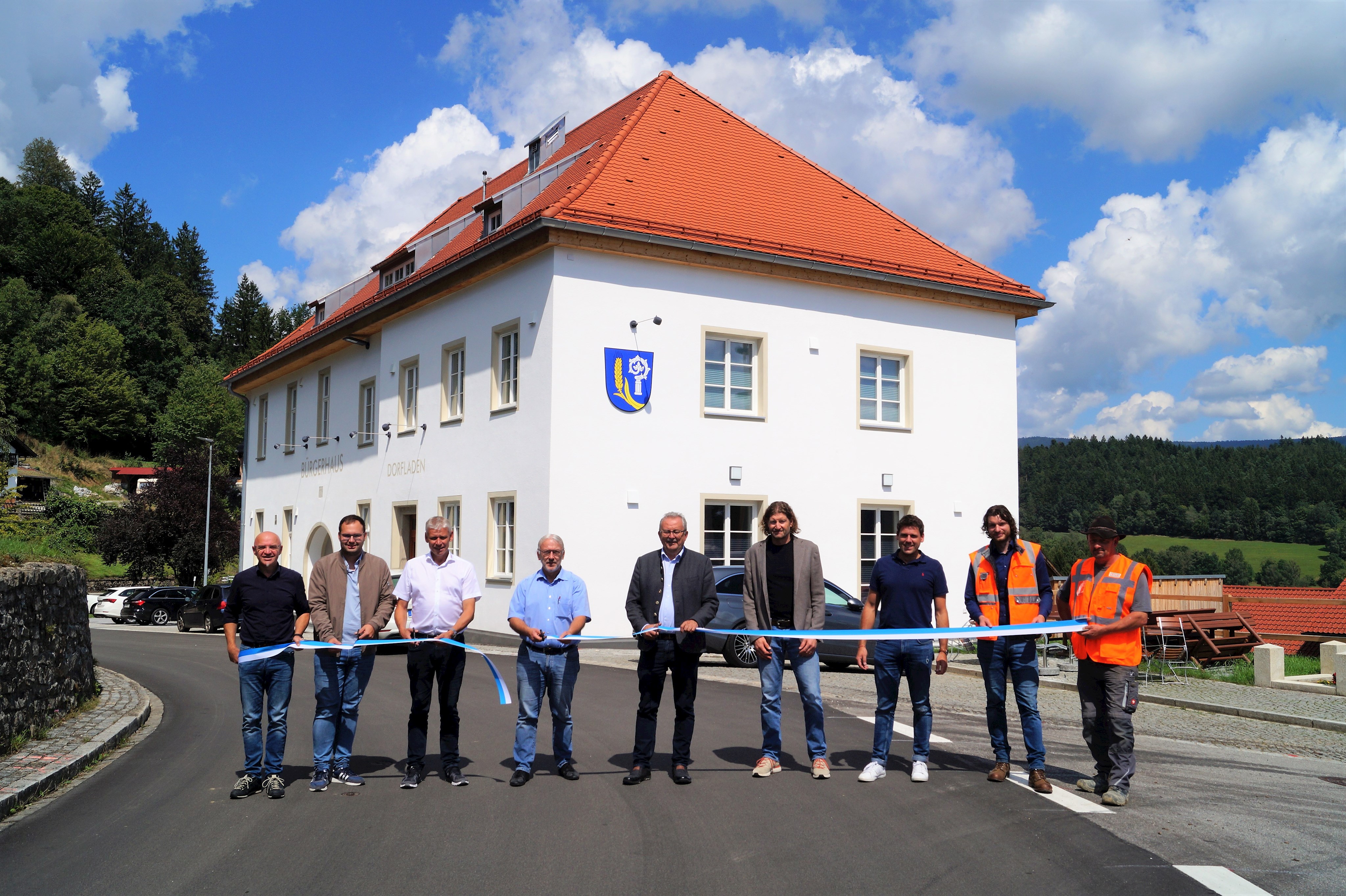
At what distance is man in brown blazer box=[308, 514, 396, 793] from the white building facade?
11.2 meters

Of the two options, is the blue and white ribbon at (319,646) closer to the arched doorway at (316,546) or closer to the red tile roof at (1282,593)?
the arched doorway at (316,546)

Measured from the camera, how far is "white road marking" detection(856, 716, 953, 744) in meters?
9.05

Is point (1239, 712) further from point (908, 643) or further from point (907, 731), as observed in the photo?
point (908, 643)

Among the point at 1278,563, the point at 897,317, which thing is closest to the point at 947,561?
the point at 897,317

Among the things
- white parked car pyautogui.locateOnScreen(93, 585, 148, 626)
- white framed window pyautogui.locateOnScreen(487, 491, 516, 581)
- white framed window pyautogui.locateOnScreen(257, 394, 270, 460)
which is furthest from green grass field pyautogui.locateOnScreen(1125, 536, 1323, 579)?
white parked car pyautogui.locateOnScreen(93, 585, 148, 626)

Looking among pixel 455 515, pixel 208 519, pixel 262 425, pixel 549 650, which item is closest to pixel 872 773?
pixel 549 650

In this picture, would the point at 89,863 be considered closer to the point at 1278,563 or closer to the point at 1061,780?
the point at 1061,780

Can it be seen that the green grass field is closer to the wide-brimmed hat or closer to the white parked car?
the white parked car

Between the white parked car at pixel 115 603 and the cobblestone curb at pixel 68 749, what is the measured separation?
3177 centimetres

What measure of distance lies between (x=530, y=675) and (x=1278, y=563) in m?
59.3

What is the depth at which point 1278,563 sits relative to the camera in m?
56.4

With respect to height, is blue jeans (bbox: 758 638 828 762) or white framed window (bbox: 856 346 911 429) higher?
white framed window (bbox: 856 346 911 429)

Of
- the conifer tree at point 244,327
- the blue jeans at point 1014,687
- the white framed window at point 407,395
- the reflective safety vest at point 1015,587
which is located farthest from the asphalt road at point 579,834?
the conifer tree at point 244,327

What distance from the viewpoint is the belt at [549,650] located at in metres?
7.39
